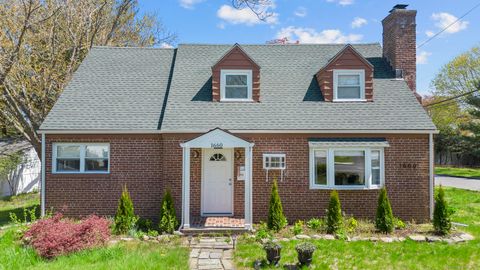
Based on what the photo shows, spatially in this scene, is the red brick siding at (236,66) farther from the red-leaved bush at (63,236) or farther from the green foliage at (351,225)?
the red-leaved bush at (63,236)

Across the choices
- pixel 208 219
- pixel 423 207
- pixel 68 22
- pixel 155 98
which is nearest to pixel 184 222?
pixel 208 219

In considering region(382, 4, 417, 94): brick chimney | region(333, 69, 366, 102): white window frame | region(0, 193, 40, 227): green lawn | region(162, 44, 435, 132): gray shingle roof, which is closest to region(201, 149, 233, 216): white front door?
region(162, 44, 435, 132): gray shingle roof

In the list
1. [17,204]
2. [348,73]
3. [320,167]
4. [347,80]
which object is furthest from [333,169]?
[17,204]

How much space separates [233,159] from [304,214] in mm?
2988

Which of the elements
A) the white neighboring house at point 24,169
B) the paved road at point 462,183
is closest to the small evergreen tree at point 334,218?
the paved road at point 462,183

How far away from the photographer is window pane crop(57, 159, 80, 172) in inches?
493

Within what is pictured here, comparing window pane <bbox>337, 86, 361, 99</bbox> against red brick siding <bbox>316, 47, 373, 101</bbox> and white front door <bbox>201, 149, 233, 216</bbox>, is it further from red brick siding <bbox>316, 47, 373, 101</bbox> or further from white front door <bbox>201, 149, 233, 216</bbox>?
white front door <bbox>201, 149, 233, 216</bbox>

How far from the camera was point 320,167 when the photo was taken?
488 inches

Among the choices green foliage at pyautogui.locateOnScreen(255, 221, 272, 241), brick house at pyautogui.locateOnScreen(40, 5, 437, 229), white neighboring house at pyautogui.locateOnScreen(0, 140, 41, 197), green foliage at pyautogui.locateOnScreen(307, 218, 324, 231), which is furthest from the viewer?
white neighboring house at pyautogui.locateOnScreen(0, 140, 41, 197)

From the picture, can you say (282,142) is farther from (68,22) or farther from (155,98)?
(68,22)

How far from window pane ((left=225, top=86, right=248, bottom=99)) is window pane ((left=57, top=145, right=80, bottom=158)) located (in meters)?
5.49

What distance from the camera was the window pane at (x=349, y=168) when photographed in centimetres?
1229

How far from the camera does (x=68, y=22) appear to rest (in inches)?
722

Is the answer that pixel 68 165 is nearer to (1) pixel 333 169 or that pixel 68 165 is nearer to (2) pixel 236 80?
(2) pixel 236 80
